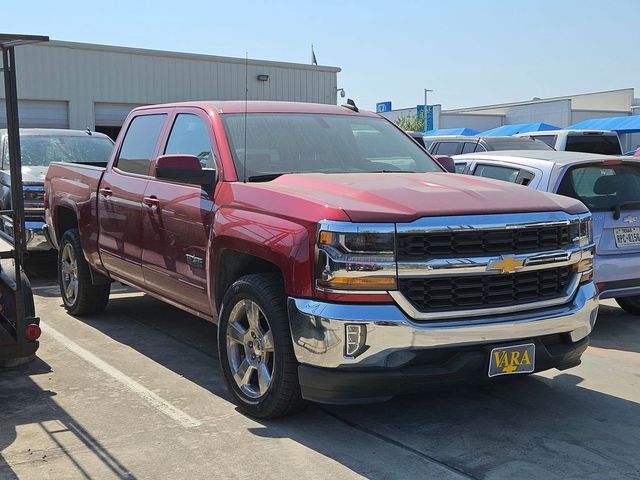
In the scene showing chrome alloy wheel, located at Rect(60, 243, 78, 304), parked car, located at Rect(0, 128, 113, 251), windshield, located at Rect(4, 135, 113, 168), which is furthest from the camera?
windshield, located at Rect(4, 135, 113, 168)

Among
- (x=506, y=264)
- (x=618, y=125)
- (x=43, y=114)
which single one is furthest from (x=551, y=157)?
(x=618, y=125)

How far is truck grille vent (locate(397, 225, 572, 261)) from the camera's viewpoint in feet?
13.5

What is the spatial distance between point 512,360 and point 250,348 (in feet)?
5.12

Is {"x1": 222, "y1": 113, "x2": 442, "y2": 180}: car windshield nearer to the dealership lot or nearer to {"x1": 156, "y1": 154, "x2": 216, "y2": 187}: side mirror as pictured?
{"x1": 156, "y1": 154, "x2": 216, "y2": 187}: side mirror

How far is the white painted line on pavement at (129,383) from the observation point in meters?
4.79

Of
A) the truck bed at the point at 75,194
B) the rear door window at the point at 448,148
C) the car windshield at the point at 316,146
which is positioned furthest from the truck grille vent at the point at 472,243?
the rear door window at the point at 448,148

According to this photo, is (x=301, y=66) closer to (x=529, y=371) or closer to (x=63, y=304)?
(x=63, y=304)

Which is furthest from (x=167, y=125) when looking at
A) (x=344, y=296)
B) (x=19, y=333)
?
(x=344, y=296)

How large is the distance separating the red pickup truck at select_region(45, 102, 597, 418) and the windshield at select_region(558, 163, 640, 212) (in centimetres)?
168

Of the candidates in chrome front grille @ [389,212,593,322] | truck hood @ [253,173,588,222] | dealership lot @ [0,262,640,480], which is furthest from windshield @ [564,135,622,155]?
chrome front grille @ [389,212,593,322]

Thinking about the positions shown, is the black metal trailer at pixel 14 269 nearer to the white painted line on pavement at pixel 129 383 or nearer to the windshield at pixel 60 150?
the white painted line on pavement at pixel 129 383

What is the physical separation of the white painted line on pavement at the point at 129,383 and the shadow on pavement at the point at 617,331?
3789 millimetres

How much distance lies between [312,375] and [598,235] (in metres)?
3.71

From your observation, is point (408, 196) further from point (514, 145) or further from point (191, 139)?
point (514, 145)
